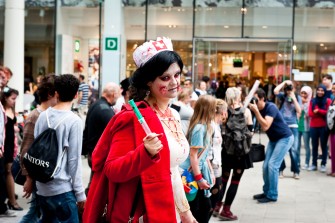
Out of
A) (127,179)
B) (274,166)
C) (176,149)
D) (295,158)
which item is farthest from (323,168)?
(127,179)

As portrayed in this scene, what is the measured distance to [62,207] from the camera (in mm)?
5387

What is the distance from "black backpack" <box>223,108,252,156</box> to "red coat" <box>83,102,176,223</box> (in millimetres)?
5548

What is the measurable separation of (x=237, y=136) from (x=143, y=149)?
19.0 feet

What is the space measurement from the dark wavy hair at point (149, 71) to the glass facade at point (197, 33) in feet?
66.8

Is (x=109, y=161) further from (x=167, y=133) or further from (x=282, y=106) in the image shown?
(x=282, y=106)

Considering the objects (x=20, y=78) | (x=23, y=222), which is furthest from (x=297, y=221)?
(x=20, y=78)

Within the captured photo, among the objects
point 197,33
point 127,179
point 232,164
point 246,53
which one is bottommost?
point 232,164

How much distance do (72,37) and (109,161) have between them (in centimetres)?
2250

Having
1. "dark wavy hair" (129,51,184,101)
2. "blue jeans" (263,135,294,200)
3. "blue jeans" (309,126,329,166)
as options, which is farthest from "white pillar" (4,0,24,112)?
"dark wavy hair" (129,51,184,101)

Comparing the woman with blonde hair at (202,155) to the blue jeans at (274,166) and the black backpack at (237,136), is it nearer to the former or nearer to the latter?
the black backpack at (237,136)

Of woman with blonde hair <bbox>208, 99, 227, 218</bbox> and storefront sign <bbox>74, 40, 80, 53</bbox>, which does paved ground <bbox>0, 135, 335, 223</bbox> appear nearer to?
woman with blonde hair <bbox>208, 99, 227, 218</bbox>

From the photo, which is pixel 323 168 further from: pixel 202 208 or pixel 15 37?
pixel 15 37

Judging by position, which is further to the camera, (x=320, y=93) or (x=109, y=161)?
(x=320, y=93)

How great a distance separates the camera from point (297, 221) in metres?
9.02
